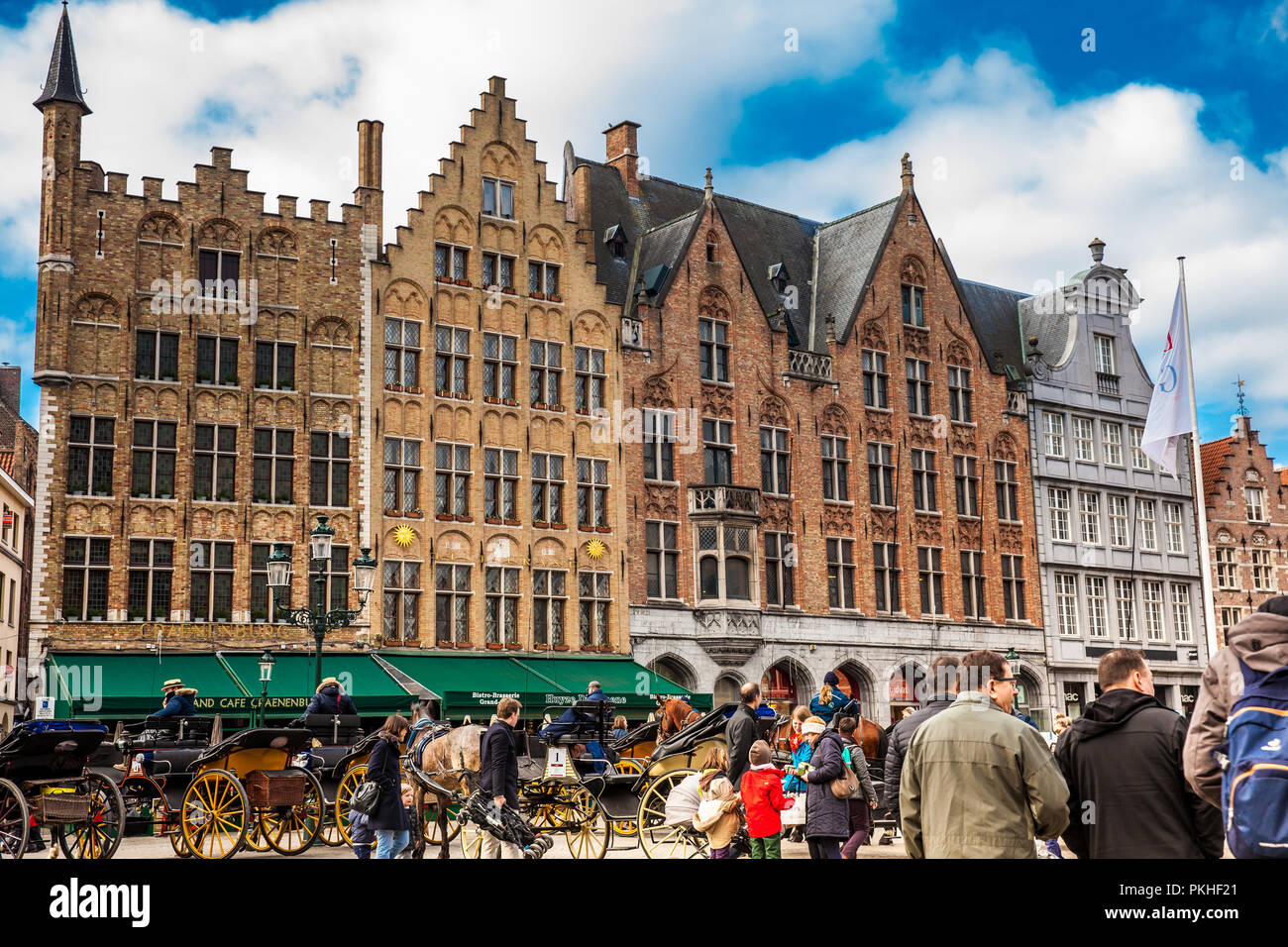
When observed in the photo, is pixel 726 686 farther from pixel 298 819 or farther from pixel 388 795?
pixel 388 795

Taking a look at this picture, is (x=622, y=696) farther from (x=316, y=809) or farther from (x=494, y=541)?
(x=316, y=809)

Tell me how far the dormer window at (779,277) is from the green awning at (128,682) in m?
18.0

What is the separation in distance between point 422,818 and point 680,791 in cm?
230

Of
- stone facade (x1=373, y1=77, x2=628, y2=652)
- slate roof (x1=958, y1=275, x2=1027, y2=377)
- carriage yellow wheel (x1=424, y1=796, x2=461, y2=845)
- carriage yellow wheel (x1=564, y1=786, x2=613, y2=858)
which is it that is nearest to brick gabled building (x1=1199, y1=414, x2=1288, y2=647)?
slate roof (x1=958, y1=275, x2=1027, y2=377)

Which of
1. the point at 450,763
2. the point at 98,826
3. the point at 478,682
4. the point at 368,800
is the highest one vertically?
the point at 478,682

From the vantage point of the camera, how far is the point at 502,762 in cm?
1104

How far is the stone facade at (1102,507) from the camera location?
3947 cm

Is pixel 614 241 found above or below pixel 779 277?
above

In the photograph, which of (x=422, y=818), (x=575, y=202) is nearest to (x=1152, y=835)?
(x=422, y=818)

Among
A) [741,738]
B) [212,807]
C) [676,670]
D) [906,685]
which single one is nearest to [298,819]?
[212,807]

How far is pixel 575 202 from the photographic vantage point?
3472cm

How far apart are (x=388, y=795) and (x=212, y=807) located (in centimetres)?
244

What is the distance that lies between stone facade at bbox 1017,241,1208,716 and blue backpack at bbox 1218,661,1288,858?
36039mm

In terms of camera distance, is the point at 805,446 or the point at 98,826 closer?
the point at 98,826
